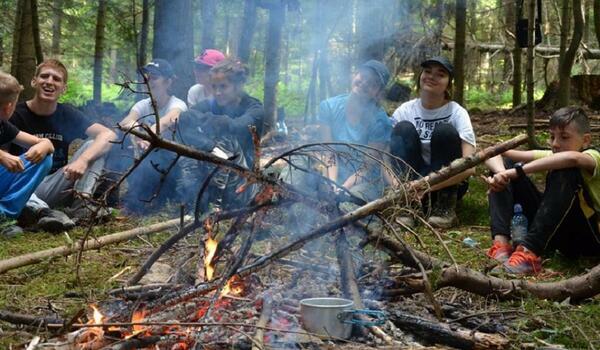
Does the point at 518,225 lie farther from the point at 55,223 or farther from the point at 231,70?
the point at 55,223

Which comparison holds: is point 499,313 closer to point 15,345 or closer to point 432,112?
point 15,345

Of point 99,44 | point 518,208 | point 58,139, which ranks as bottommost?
Answer: point 518,208

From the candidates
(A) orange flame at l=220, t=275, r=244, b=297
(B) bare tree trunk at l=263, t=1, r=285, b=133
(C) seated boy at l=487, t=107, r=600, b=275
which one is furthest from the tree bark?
(A) orange flame at l=220, t=275, r=244, b=297

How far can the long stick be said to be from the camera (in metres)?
3.91

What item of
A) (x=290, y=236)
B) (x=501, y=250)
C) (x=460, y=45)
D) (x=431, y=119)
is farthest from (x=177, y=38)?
(x=501, y=250)

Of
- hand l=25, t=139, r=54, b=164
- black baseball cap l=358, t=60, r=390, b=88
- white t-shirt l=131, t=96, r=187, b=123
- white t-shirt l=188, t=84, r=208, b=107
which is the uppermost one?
black baseball cap l=358, t=60, r=390, b=88

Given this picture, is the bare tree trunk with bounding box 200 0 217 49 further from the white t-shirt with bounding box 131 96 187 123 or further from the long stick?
the long stick

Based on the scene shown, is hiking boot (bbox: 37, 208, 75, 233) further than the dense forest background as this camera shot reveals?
No

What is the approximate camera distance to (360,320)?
283 cm

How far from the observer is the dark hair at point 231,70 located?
5.77 metres

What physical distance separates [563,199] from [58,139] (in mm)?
4007

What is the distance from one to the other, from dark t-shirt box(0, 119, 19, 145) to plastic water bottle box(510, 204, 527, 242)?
374 cm

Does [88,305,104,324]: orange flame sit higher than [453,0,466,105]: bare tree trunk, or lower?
lower

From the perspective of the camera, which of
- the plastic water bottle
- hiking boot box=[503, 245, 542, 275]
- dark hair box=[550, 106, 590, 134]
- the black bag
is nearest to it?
hiking boot box=[503, 245, 542, 275]
